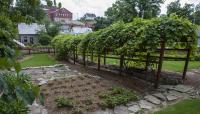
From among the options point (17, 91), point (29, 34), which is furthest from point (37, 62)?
point (29, 34)

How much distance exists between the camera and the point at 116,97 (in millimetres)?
6789

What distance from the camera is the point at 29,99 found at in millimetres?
910

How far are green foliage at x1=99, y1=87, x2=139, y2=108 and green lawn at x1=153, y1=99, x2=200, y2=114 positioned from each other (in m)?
1.04

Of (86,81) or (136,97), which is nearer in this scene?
(136,97)

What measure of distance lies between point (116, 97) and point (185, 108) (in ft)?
6.20

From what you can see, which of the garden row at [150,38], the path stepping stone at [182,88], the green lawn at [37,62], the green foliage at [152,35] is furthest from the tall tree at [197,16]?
the path stepping stone at [182,88]

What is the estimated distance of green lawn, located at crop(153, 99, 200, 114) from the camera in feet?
19.5

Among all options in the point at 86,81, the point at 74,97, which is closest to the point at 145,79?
the point at 86,81

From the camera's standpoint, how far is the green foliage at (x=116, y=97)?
A: 636cm

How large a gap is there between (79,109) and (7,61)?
531cm

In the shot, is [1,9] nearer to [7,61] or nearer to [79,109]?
[7,61]

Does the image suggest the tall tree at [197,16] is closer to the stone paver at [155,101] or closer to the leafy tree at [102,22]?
the leafy tree at [102,22]

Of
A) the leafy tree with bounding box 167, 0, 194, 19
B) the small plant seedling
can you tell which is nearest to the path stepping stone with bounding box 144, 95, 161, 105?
the small plant seedling

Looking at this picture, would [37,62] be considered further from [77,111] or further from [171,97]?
[171,97]
